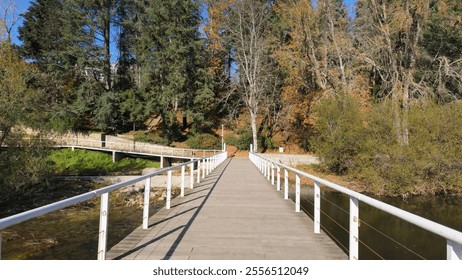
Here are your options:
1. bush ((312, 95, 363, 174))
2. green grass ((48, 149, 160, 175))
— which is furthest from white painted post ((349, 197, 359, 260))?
green grass ((48, 149, 160, 175))

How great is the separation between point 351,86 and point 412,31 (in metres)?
6.28

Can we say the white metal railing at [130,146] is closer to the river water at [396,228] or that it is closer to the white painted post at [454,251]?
the river water at [396,228]

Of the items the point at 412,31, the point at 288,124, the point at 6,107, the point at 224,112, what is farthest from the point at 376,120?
the point at 224,112

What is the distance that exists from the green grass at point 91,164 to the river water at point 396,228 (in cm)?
1925

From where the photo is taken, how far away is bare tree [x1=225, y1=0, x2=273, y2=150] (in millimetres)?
35625

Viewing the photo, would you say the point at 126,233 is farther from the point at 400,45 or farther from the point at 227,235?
the point at 400,45

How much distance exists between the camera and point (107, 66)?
1572 inches

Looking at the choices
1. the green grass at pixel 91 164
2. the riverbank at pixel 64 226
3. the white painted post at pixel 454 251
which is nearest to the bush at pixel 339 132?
the riverbank at pixel 64 226

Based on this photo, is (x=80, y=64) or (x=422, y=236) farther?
(x=80, y=64)

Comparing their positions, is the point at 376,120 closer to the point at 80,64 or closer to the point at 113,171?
the point at 113,171

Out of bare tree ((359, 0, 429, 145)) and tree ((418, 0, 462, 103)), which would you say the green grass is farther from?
tree ((418, 0, 462, 103))

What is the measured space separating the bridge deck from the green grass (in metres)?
25.2
